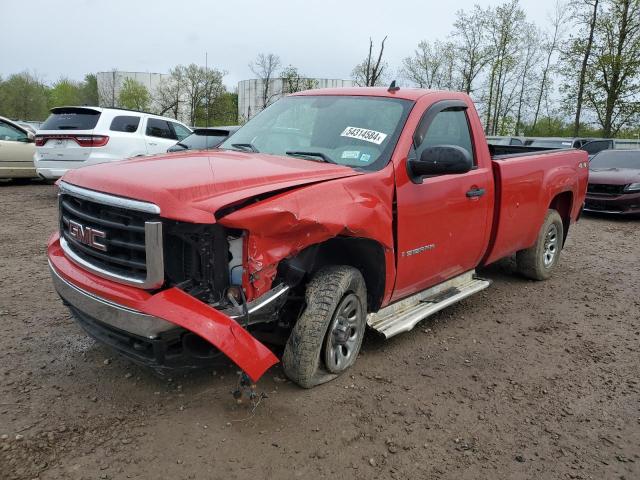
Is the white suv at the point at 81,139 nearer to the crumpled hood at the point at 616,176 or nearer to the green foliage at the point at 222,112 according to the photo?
the crumpled hood at the point at 616,176

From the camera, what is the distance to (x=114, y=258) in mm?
2838

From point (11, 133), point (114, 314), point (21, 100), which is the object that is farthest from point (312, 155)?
point (21, 100)

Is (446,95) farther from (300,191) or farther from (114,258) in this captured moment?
(114,258)

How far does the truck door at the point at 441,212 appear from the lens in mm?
3662

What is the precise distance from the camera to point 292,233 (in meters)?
2.82

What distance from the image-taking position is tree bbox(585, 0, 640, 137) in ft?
79.4

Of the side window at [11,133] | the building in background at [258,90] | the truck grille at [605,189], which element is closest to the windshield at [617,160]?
the truck grille at [605,189]

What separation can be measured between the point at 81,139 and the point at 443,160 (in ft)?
27.8

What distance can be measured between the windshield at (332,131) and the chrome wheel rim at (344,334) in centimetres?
91

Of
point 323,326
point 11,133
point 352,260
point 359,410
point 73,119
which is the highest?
point 73,119

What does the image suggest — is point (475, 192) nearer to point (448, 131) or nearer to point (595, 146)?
point (448, 131)

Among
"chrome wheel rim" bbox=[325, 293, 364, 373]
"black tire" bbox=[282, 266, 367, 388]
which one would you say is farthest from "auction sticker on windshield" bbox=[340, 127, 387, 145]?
"chrome wheel rim" bbox=[325, 293, 364, 373]

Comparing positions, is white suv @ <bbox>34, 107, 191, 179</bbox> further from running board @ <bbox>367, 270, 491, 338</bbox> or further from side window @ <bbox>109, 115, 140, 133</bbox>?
running board @ <bbox>367, 270, 491, 338</bbox>

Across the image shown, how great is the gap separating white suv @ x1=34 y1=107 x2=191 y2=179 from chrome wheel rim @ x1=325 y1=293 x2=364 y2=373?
7924mm
